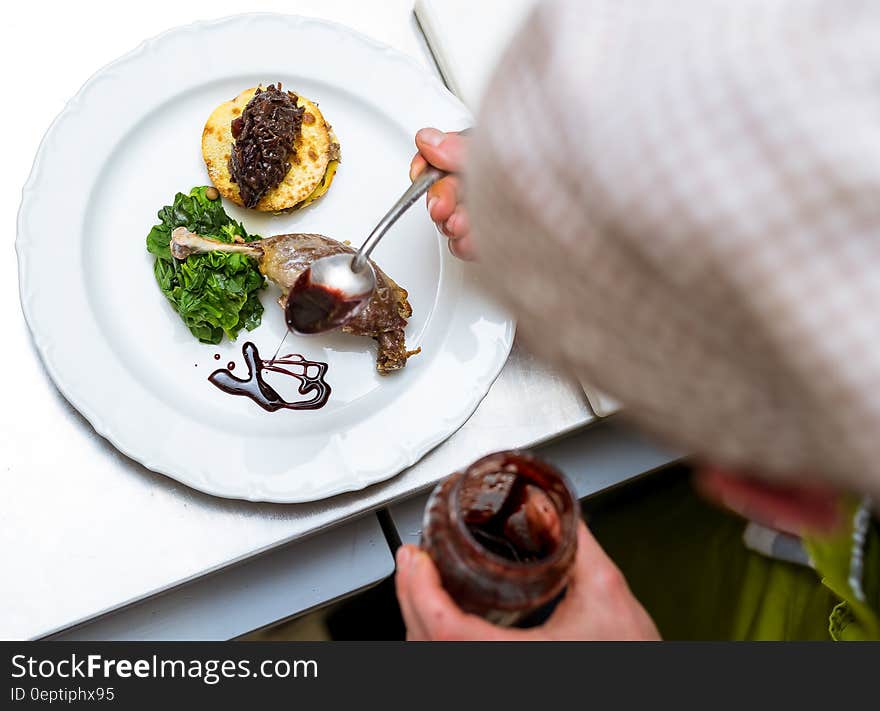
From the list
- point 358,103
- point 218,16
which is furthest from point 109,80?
point 358,103

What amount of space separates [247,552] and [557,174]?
0.98m

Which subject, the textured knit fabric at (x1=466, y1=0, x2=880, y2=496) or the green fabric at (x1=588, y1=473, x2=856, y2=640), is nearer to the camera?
the textured knit fabric at (x1=466, y1=0, x2=880, y2=496)

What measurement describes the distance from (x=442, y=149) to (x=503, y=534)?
0.65 meters

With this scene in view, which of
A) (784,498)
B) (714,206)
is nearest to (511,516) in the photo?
(784,498)

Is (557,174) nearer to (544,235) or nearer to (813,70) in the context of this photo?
(544,235)

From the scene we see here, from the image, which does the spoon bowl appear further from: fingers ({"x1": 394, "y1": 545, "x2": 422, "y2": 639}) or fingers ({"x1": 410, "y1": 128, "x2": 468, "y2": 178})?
fingers ({"x1": 394, "y1": 545, "x2": 422, "y2": 639})

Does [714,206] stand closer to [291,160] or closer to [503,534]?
[503,534]

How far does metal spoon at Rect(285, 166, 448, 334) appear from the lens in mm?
1176

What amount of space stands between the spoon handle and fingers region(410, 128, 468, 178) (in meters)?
0.01

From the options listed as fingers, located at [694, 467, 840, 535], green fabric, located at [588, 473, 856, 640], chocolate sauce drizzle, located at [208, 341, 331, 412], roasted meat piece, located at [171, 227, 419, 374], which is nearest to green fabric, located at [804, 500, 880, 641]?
green fabric, located at [588, 473, 856, 640]

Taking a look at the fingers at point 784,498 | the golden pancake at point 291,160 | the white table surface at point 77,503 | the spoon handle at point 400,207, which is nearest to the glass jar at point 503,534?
the fingers at point 784,498

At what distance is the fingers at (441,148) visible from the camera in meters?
1.19

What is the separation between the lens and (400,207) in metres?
1.17

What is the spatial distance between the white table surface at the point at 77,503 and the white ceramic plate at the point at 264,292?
0.27 ft
